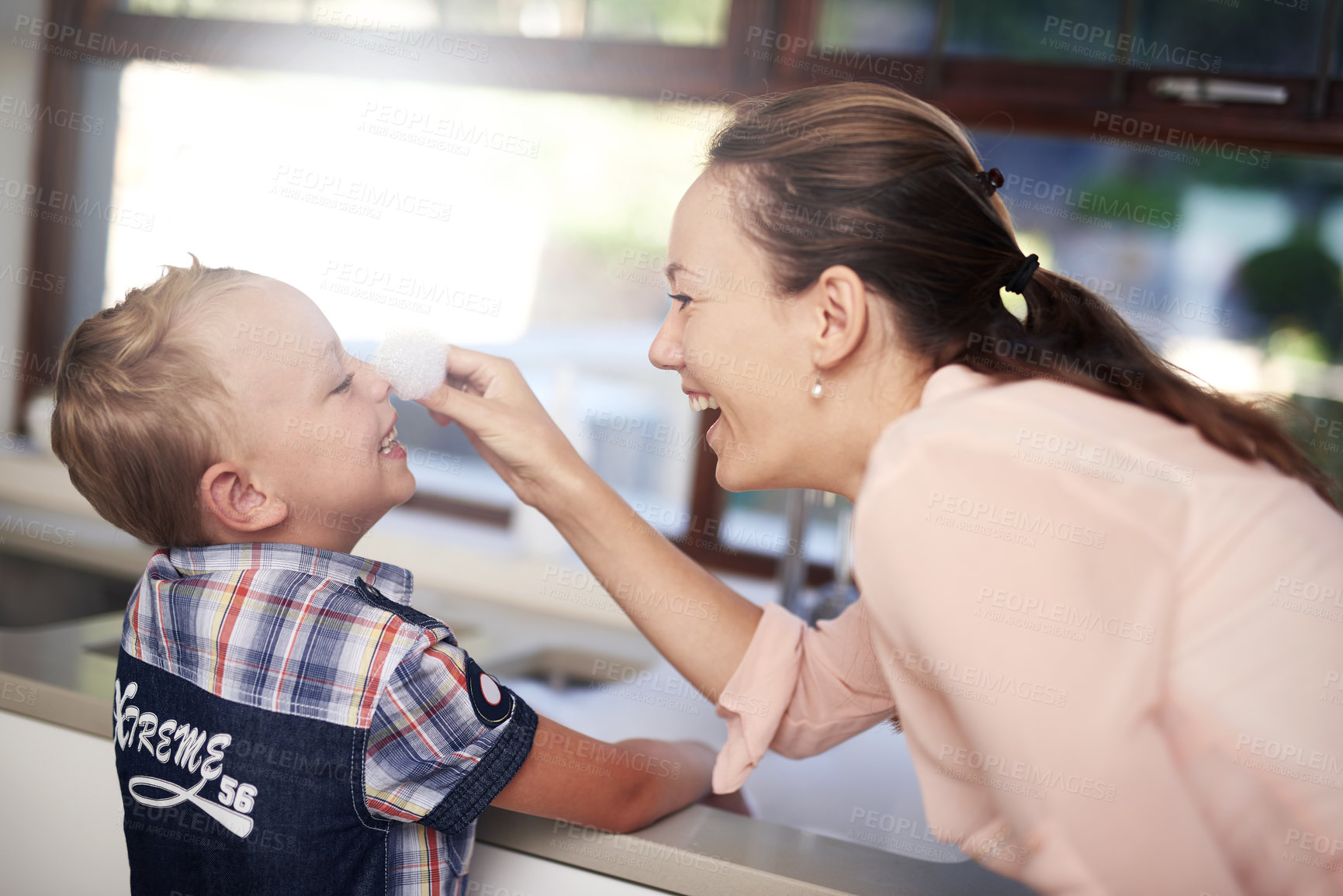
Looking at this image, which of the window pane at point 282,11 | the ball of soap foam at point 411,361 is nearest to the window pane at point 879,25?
the window pane at point 282,11

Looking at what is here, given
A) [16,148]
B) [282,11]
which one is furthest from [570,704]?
[16,148]

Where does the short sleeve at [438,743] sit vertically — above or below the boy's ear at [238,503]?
below

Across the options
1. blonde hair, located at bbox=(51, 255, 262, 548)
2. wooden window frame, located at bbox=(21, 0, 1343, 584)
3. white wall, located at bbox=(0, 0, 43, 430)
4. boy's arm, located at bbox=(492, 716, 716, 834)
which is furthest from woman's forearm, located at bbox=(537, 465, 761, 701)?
white wall, located at bbox=(0, 0, 43, 430)

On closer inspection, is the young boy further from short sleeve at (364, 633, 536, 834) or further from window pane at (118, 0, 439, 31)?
window pane at (118, 0, 439, 31)

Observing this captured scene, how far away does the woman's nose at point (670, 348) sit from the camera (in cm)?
94

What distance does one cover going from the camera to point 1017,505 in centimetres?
68

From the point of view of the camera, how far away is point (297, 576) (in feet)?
2.81

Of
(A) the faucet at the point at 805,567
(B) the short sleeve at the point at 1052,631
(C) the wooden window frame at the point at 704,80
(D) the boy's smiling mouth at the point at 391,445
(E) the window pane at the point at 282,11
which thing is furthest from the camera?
(E) the window pane at the point at 282,11

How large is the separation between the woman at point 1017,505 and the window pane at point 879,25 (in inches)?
38.4

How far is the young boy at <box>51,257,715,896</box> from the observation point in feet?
2.65

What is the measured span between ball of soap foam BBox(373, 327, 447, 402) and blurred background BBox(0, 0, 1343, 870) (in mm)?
437

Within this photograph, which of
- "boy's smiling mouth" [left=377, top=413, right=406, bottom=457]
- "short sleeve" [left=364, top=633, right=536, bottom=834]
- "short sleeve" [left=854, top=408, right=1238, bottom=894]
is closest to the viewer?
"short sleeve" [left=854, top=408, right=1238, bottom=894]

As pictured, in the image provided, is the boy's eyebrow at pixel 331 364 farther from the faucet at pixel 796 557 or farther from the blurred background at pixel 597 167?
the faucet at pixel 796 557

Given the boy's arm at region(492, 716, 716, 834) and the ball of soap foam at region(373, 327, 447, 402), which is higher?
the ball of soap foam at region(373, 327, 447, 402)
